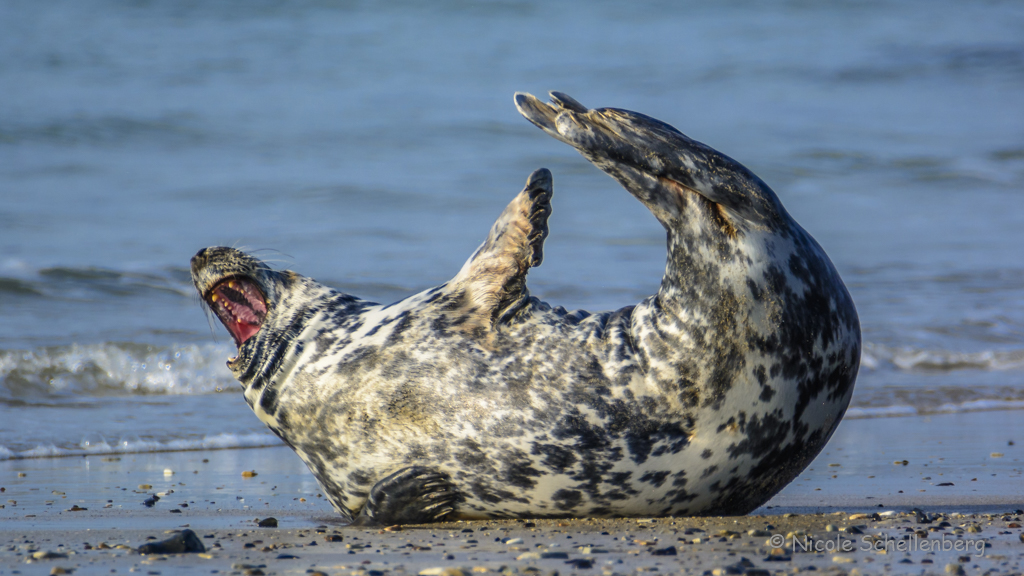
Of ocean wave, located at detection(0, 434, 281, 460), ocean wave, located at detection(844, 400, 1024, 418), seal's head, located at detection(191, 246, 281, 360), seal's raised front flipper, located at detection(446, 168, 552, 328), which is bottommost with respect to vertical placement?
ocean wave, located at detection(0, 434, 281, 460)

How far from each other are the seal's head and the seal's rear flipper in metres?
1.35

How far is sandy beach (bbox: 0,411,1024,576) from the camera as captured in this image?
291cm

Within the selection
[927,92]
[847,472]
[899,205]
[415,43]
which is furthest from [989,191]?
[847,472]

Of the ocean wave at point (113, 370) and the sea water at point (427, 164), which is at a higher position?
the sea water at point (427, 164)

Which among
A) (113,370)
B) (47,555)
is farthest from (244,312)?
(113,370)

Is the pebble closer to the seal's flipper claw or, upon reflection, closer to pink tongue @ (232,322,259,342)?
the seal's flipper claw

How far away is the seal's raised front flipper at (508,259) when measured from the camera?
3807mm

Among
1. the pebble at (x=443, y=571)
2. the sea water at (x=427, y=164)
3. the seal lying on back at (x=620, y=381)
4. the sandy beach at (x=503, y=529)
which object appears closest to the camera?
the pebble at (x=443, y=571)

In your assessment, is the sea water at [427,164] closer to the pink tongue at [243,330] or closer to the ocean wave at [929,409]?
the ocean wave at [929,409]

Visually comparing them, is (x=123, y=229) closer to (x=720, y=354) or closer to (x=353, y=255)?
(x=353, y=255)

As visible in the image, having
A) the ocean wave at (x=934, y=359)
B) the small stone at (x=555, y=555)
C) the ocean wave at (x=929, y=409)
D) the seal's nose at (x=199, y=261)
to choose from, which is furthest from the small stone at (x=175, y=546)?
the ocean wave at (x=934, y=359)

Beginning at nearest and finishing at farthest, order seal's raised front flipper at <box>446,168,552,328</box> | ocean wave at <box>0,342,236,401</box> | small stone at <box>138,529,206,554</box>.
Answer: small stone at <box>138,529,206,554</box>, seal's raised front flipper at <box>446,168,552,328</box>, ocean wave at <box>0,342,236,401</box>

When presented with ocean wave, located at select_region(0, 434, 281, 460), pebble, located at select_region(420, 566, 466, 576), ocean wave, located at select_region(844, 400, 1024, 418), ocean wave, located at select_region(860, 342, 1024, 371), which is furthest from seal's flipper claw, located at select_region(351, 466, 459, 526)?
ocean wave, located at select_region(860, 342, 1024, 371)

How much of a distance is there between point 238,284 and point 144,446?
204 cm
